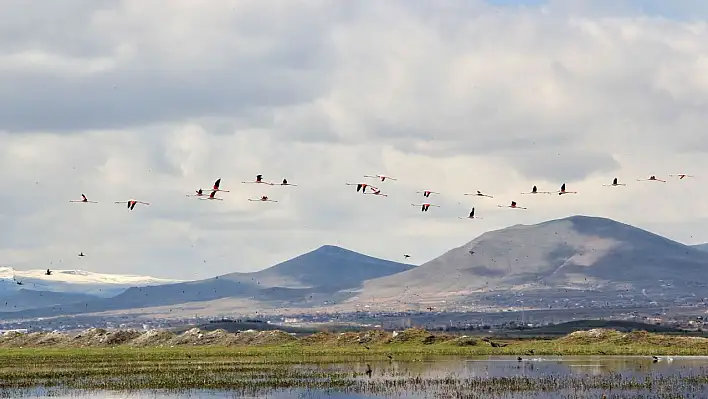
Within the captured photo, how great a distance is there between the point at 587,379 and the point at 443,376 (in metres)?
10.9

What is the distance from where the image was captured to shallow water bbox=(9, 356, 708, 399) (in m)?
76.7

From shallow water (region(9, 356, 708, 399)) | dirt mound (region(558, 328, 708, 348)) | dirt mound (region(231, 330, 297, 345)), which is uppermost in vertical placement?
dirt mound (region(231, 330, 297, 345))

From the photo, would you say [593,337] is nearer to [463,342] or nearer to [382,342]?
[463,342]

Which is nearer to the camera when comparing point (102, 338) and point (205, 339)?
point (205, 339)

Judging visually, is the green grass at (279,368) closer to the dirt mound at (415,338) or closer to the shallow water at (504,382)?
the shallow water at (504,382)

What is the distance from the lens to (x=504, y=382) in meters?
83.4

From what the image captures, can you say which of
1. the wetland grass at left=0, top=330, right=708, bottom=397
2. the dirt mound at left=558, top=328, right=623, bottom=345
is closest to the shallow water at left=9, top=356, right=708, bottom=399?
the wetland grass at left=0, top=330, right=708, bottom=397

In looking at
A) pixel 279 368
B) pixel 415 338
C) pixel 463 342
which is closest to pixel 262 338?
pixel 415 338

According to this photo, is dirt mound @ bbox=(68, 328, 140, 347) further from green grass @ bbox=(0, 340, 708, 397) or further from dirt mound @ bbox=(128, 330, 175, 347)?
green grass @ bbox=(0, 340, 708, 397)

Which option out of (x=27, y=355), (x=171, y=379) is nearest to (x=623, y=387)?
(x=171, y=379)

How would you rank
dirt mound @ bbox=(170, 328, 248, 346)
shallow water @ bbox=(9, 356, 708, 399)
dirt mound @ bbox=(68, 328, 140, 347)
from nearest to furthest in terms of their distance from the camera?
shallow water @ bbox=(9, 356, 708, 399) → dirt mound @ bbox=(170, 328, 248, 346) → dirt mound @ bbox=(68, 328, 140, 347)

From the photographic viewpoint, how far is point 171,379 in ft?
296

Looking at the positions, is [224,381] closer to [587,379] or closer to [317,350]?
[587,379]

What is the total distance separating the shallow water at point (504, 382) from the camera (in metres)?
76.7
